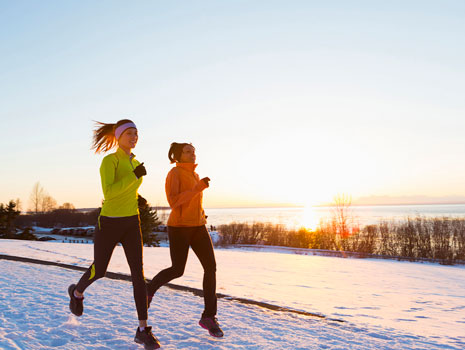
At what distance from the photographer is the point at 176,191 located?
13.0 feet

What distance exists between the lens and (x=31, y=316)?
4.24 meters

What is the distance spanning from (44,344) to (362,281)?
741 cm

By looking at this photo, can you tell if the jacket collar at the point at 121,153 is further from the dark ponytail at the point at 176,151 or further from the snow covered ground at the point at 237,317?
the snow covered ground at the point at 237,317

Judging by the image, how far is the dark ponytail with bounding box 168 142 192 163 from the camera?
410 centimetres

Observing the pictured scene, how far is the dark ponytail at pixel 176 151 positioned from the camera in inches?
161

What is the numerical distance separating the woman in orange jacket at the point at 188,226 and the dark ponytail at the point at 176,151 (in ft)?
0.04

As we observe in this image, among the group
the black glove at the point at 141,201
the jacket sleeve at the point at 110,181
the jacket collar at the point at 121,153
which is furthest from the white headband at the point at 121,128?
the black glove at the point at 141,201

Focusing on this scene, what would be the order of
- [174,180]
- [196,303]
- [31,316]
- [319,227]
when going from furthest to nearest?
1. [319,227]
2. [196,303]
3. [31,316]
4. [174,180]

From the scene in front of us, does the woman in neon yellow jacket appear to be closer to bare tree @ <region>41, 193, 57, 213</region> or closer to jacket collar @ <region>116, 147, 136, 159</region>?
jacket collar @ <region>116, 147, 136, 159</region>

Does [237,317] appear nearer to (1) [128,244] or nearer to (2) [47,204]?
(1) [128,244]

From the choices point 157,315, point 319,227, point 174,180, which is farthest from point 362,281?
point 319,227

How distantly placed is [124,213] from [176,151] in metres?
0.92

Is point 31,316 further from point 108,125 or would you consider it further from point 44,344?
point 108,125

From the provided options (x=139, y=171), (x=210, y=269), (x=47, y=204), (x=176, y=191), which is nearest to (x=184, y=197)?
(x=176, y=191)
